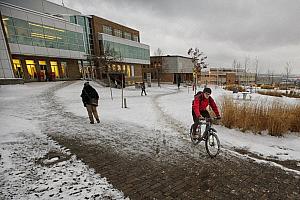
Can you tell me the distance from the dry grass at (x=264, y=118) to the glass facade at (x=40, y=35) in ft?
112

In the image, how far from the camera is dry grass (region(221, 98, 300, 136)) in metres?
6.78

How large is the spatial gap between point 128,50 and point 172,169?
4813cm

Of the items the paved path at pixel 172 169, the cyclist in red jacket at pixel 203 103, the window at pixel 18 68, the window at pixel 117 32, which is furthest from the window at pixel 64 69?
the cyclist in red jacket at pixel 203 103

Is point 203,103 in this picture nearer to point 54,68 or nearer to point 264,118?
point 264,118

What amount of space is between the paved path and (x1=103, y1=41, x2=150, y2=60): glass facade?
38.8 metres

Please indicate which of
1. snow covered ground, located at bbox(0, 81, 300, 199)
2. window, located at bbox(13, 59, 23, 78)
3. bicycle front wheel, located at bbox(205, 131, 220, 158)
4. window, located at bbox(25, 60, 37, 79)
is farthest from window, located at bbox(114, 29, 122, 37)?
bicycle front wheel, located at bbox(205, 131, 220, 158)

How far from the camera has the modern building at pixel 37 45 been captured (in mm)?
27203

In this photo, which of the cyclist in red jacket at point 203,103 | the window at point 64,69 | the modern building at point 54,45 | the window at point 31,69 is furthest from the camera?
the window at point 64,69

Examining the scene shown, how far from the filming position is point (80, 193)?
10.9ft

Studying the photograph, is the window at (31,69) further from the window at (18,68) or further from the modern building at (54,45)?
the window at (18,68)

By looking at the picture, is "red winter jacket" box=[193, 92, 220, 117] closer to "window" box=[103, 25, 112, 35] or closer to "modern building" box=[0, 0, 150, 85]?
"modern building" box=[0, 0, 150, 85]

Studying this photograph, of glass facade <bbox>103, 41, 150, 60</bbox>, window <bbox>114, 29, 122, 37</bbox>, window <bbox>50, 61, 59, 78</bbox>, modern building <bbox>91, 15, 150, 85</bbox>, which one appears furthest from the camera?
window <bbox>114, 29, 122, 37</bbox>

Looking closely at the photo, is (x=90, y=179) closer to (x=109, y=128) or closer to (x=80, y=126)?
(x=109, y=128)

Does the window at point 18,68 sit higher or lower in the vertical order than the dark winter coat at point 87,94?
higher
